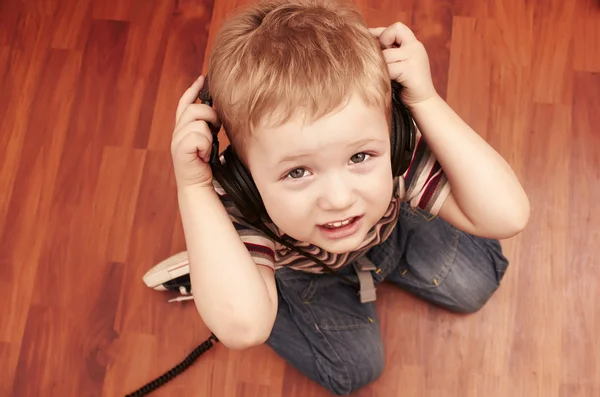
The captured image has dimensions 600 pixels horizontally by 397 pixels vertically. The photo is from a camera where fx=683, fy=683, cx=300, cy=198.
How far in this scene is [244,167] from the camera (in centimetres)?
76

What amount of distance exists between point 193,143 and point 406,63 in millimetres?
257

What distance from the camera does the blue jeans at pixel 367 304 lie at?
1113 mm

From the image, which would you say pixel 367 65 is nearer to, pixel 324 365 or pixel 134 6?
pixel 324 365

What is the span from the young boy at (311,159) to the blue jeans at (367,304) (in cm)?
4

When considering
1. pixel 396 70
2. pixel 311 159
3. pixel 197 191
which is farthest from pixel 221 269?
pixel 396 70

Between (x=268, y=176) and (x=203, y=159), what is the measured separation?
0.32 feet

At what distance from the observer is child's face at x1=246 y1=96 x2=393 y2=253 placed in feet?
2.25

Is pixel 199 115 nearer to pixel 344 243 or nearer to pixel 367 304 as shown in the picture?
pixel 344 243

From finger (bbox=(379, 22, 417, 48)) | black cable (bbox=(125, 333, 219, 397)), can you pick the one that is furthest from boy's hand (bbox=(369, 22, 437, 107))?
black cable (bbox=(125, 333, 219, 397))

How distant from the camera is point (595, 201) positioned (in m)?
1.23

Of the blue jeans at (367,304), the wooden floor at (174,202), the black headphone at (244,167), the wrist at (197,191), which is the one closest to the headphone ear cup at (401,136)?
the black headphone at (244,167)

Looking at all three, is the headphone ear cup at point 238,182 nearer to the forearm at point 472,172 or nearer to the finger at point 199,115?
the finger at point 199,115

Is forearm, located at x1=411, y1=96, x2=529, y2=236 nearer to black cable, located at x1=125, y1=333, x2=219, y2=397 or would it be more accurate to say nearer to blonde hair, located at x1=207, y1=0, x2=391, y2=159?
blonde hair, located at x1=207, y1=0, x2=391, y2=159

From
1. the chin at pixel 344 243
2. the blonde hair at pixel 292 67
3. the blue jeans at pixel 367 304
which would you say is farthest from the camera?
the blue jeans at pixel 367 304
